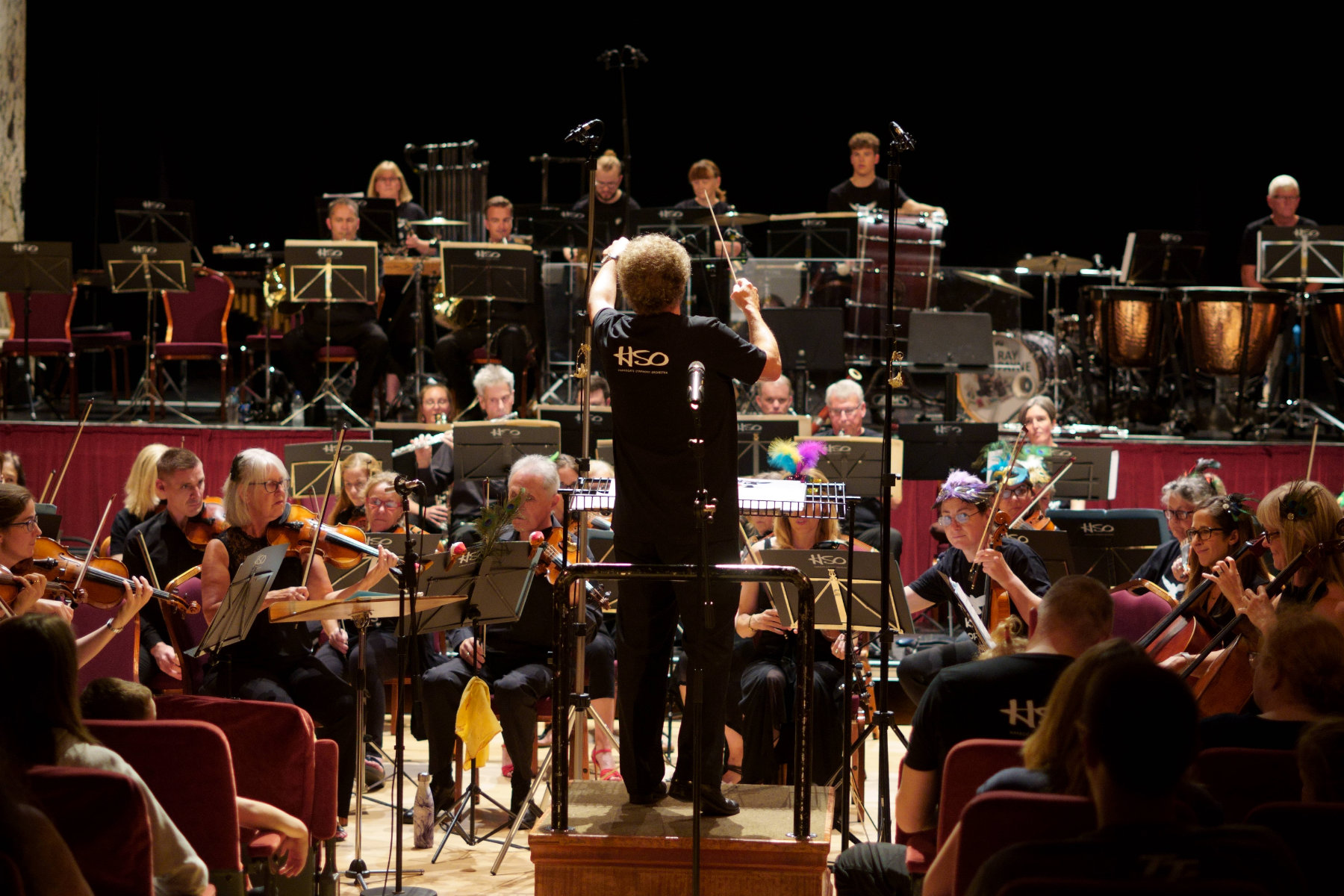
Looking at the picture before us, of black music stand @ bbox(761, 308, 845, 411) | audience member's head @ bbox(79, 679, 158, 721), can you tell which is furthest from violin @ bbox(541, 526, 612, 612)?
black music stand @ bbox(761, 308, 845, 411)

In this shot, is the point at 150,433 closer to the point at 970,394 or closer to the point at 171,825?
the point at 970,394

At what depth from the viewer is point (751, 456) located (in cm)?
728

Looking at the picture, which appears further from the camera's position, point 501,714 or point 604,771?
point 604,771

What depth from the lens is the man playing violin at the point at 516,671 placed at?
17.0 ft

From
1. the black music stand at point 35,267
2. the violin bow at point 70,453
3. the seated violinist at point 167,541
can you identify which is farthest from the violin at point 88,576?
the black music stand at point 35,267

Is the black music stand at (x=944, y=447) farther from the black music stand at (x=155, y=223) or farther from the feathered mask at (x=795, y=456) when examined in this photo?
the black music stand at (x=155, y=223)

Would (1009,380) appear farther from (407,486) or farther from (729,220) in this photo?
(407,486)

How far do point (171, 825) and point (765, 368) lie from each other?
5.60 ft

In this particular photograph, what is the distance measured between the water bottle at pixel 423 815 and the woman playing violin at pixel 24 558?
1.29 metres

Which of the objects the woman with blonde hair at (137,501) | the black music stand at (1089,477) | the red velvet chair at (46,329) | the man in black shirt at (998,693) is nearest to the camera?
the man in black shirt at (998,693)

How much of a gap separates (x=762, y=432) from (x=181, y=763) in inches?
188

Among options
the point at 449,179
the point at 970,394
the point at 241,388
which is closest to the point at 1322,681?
the point at 970,394

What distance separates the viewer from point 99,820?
7.79 feet

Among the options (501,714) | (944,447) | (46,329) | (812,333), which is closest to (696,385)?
(501,714)
